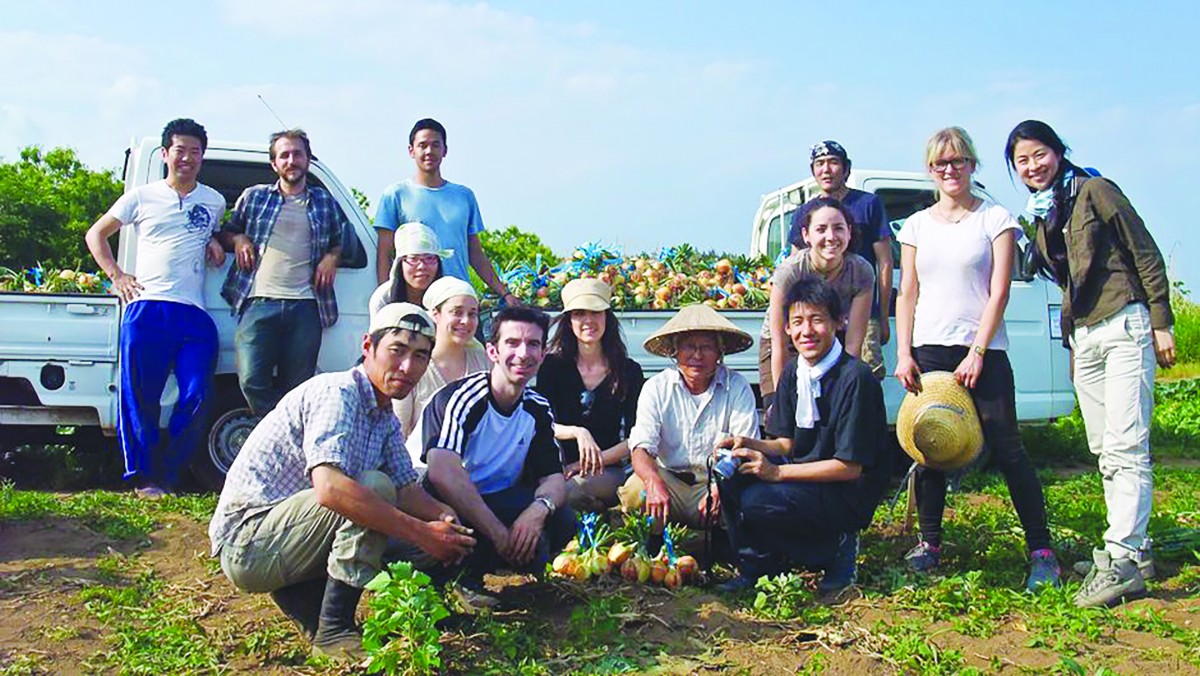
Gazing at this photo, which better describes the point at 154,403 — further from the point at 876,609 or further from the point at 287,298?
the point at 876,609

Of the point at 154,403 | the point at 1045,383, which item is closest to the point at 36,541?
the point at 154,403

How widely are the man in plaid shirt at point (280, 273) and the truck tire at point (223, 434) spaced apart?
0.39m

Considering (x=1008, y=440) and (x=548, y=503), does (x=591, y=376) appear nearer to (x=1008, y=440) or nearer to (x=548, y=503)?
(x=548, y=503)

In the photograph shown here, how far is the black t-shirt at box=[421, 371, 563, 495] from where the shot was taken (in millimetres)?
3961

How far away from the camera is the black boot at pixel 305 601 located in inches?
141

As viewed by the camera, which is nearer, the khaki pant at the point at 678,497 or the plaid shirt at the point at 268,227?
the khaki pant at the point at 678,497

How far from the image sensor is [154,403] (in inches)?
234

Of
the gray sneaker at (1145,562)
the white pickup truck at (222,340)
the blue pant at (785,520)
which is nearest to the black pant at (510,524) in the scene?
the blue pant at (785,520)

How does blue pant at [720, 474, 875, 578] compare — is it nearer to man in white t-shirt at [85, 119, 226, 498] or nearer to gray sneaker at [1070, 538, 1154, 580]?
gray sneaker at [1070, 538, 1154, 580]

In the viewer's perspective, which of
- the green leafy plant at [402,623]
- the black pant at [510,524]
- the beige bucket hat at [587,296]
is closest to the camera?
the green leafy plant at [402,623]

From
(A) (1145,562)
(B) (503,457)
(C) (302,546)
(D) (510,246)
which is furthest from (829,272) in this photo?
(D) (510,246)

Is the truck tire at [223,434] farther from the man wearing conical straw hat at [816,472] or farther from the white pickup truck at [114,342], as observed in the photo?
the man wearing conical straw hat at [816,472]

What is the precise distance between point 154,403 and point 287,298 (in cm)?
102

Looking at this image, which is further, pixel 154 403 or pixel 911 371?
pixel 154 403
